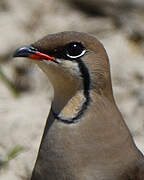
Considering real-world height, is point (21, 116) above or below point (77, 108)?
below

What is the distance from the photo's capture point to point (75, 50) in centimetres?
366

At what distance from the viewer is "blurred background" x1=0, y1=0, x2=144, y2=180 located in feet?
17.1

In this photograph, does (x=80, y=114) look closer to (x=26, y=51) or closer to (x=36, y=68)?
(x=26, y=51)

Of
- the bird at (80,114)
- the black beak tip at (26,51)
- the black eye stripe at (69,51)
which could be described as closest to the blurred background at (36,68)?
the bird at (80,114)

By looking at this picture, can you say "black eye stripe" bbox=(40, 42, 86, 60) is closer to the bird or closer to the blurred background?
the bird

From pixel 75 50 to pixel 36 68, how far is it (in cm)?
247

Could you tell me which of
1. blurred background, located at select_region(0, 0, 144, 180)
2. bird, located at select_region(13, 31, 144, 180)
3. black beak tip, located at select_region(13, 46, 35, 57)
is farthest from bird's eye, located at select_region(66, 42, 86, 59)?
blurred background, located at select_region(0, 0, 144, 180)

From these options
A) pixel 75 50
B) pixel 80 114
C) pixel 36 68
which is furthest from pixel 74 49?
pixel 36 68

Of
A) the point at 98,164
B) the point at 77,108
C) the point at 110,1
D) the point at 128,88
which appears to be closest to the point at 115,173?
the point at 98,164

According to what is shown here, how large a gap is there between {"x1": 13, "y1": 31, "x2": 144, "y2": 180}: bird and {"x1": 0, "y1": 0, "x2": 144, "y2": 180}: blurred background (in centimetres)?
113

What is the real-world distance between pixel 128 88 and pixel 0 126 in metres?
1.20

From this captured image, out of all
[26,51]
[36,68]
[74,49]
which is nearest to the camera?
[74,49]

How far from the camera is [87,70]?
366 centimetres

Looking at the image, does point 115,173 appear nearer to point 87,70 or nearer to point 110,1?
point 87,70
